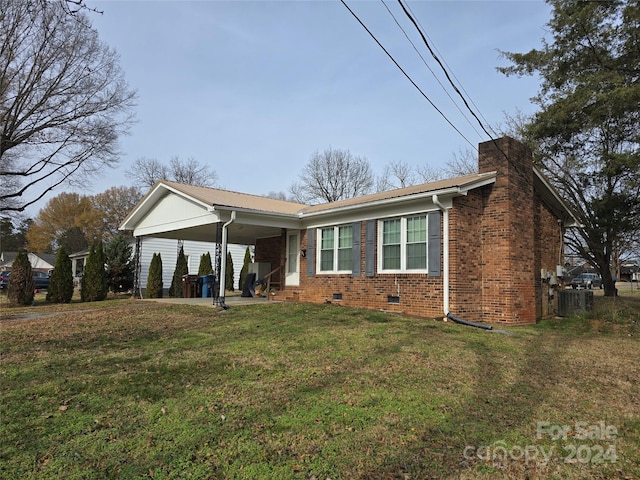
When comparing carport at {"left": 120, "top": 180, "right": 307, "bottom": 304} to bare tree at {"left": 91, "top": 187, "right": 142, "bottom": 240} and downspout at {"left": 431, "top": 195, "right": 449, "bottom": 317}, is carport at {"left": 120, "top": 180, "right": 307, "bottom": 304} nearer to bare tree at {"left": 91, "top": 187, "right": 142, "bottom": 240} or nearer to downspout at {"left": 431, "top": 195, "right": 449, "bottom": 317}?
downspout at {"left": 431, "top": 195, "right": 449, "bottom": 317}

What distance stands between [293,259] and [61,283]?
9540 mm

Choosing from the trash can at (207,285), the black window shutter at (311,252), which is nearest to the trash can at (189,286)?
the trash can at (207,285)

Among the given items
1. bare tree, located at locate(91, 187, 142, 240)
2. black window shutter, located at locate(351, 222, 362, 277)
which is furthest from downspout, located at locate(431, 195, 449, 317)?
bare tree, located at locate(91, 187, 142, 240)

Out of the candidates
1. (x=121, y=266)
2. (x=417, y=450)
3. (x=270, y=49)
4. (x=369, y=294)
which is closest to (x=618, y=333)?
(x=369, y=294)

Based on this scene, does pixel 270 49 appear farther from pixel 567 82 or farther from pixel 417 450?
pixel 567 82

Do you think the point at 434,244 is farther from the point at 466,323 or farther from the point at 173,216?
the point at 173,216

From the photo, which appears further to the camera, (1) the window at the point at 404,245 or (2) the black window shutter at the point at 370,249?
(2) the black window shutter at the point at 370,249

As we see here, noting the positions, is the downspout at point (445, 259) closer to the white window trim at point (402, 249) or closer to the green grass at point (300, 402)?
the white window trim at point (402, 249)

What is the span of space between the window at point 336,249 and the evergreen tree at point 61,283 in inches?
420

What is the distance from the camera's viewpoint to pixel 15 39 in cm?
1414

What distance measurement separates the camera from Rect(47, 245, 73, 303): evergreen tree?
1652 cm

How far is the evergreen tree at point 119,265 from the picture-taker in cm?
2250

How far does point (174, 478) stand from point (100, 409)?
1.56 m

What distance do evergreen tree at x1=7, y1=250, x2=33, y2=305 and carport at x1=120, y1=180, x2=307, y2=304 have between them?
3.64 meters
